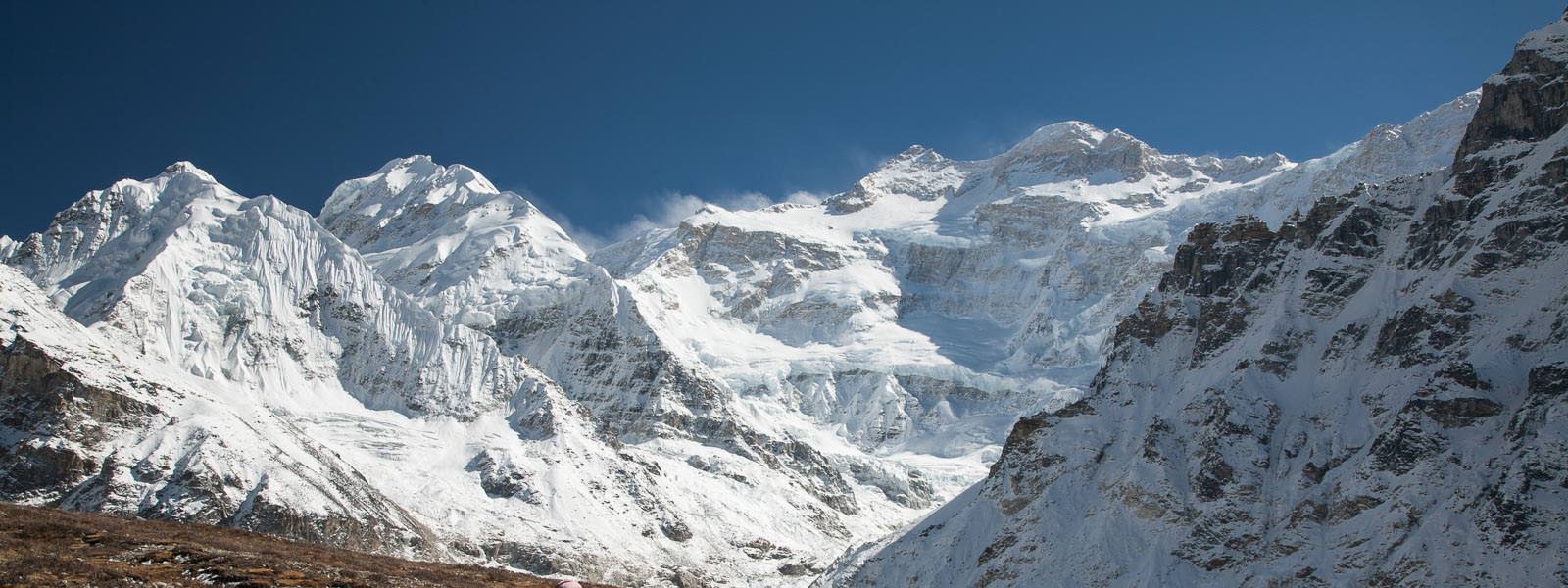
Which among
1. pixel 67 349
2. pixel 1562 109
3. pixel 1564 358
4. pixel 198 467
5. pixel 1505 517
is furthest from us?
pixel 67 349

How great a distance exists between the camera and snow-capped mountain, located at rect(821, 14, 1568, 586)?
361 ft

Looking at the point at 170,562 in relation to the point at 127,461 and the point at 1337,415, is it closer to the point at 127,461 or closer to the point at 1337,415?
the point at 1337,415

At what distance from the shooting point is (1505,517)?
10344 centimetres

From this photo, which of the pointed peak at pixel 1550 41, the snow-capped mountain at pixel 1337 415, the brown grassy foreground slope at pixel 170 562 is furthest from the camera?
the pointed peak at pixel 1550 41

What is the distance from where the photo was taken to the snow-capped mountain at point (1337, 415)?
110m

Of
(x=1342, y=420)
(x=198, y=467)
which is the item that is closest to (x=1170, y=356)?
(x=1342, y=420)

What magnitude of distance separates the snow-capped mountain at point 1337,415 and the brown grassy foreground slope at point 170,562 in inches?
3158

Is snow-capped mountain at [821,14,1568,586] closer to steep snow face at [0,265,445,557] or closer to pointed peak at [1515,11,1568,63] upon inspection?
pointed peak at [1515,11,1568,63]

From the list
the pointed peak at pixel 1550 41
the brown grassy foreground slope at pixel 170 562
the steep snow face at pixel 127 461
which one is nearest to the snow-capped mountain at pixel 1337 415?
the pointed peak at pixel 1550 41

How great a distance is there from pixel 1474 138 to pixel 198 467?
17393cm

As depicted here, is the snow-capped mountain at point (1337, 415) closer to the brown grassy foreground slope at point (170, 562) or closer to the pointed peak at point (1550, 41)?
the pointed peak at point (1550, 41)

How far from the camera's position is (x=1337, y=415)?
5212 inches

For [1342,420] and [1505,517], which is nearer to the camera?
[1505,517]

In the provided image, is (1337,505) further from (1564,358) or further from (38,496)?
(38,496)
